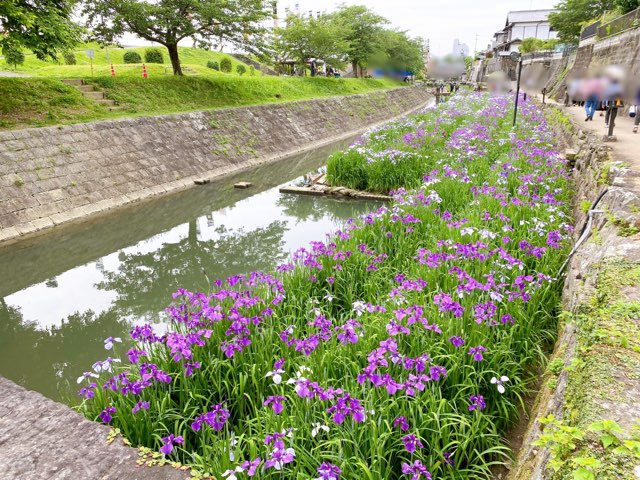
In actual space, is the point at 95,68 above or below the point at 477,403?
above

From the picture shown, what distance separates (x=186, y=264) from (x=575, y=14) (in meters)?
36.4

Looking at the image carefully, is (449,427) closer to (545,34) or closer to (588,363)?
(588,363)

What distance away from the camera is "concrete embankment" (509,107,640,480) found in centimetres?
175

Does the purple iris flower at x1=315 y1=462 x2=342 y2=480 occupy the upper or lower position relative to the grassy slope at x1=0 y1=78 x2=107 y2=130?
lower

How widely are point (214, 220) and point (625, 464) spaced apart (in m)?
9.57

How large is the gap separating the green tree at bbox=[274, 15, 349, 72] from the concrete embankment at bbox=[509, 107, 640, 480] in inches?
1139

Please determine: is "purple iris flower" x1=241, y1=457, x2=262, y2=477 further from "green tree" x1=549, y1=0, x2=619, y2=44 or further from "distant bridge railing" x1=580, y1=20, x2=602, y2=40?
"green tree" x1=549, y1=0, x2=619, y2=44

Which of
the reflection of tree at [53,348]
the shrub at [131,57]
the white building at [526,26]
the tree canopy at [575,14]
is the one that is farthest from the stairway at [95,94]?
the white building at [526,26]

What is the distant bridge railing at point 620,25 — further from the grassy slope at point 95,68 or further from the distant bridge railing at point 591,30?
the grassy slope at point 95,68

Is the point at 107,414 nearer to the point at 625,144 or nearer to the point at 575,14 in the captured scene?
the point at 625,144

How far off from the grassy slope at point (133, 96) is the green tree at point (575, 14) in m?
21.3

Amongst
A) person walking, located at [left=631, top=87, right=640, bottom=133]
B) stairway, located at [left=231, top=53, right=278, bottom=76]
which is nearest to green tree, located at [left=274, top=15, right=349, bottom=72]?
stairway, located at [left=231, top=53, right=278, bottom=76]

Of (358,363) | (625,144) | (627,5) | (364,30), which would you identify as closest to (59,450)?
(358,363)

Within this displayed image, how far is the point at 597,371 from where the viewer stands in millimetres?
2229
